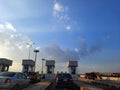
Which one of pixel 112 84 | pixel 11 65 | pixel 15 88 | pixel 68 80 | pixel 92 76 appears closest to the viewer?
pixel 15 88

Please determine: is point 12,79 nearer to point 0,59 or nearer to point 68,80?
point 68,80

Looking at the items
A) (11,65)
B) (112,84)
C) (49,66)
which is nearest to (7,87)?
(112,84)

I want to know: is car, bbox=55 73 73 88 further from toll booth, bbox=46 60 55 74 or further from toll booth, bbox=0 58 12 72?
toll booth, bbox=46 60 55 74

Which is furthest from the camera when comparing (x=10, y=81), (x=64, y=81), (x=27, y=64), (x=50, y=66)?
(x=50, y=66)

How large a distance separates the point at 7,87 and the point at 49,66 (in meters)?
106

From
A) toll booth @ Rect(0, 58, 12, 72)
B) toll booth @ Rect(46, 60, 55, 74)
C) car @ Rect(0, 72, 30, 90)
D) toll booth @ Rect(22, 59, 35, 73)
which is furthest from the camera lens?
toll booth @ Rect(46, 60, 55, 74)

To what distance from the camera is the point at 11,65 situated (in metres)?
97.6

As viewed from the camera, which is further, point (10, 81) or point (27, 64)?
point (27, 64)

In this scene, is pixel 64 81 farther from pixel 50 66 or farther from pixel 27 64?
pixel 50 66

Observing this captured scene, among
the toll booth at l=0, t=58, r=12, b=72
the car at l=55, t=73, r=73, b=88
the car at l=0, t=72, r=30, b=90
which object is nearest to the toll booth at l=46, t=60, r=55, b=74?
the toll booth at l=0, t=58, r=12, b=72

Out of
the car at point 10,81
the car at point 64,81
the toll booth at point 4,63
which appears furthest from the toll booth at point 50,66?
the car at point 10,81

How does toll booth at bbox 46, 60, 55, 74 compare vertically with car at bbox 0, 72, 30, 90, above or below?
above

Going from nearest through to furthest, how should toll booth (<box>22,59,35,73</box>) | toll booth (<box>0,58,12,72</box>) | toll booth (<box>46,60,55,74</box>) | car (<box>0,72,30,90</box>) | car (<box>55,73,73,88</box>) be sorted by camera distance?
1. car (<box>0,72,30,90</box>)
2. car (<box>55,73,73,88</box>)
3. toll booth (<box>0,58,12,72</box>)
4. toll booth (<box>22,59,35,73</box>)
5. toll booth (<box>46,60,55,74</box>)

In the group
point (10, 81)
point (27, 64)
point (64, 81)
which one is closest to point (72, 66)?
point (27, 64)
